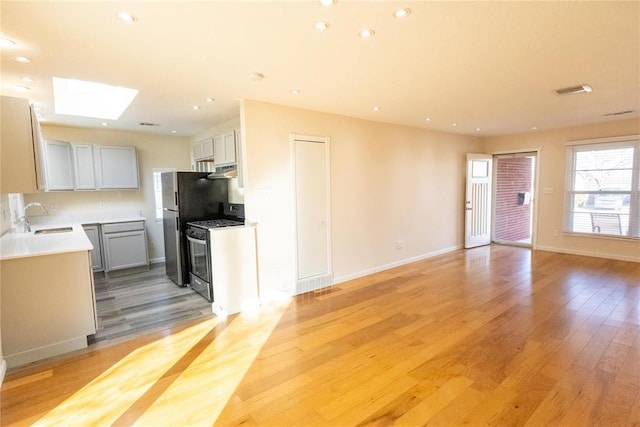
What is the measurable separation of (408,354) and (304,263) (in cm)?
197

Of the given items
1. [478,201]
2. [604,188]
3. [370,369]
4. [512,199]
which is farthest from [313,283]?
[512,199]

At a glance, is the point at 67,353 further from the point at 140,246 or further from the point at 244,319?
the point at 140,246

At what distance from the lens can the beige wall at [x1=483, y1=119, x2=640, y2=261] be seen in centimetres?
558

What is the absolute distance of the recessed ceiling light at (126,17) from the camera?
73.5 inches

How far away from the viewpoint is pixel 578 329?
3.04 m

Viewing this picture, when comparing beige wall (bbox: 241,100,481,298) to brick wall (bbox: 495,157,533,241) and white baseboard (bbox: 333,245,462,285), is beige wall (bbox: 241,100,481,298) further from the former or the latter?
brick wall (bbox: 495,157,533,241)

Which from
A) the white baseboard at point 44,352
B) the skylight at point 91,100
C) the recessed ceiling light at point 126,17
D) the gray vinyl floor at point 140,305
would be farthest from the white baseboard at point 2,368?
the skylight at point 91,100

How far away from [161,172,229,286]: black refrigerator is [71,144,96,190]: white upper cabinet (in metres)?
1.52

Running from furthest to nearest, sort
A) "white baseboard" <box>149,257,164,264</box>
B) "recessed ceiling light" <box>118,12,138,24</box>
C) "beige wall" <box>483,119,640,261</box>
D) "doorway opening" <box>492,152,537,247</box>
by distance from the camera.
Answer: "doorway opening" <box>492,152,537,247</box>, "white baseboard" <box>149,257,164,264</box>, "beige wall" <box>483,119,640,261</box>, "recessed ceiling light" <box>118,12,138,24</box>

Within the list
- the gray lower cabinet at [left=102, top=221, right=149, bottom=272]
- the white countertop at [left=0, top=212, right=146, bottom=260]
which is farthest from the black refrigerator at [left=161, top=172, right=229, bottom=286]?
the white countertop at [left=0, top=212, right=146, bottom=260]

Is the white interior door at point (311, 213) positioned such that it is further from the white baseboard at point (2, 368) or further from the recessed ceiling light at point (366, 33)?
the white baseboard at point (2, 368)

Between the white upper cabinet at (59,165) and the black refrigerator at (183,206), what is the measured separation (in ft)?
5.65

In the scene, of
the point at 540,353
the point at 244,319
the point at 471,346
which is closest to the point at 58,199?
the point at 244,319

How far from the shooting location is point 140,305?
12.7 feet
